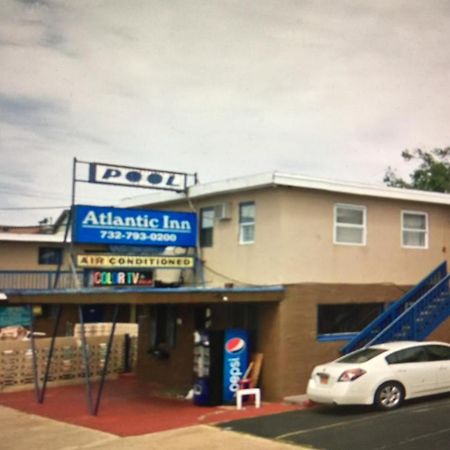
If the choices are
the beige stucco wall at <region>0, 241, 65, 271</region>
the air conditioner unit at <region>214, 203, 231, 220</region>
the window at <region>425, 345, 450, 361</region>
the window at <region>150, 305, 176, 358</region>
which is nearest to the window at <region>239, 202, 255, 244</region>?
the air conditioner unit at <region>214, 203, 231, 220</region>

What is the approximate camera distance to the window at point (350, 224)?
59.7ft

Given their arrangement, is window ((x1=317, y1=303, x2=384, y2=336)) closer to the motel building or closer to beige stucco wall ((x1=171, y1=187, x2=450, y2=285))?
the motel building

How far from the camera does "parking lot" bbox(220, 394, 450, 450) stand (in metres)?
11.2

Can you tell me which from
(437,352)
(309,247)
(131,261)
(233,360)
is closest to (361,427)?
(437,352)

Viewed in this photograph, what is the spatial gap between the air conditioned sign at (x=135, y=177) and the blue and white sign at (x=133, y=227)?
1000mm

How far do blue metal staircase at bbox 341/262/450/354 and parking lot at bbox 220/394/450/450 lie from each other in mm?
2508

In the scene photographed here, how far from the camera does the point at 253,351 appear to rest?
1712cm

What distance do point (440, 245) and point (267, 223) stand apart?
6.73 m

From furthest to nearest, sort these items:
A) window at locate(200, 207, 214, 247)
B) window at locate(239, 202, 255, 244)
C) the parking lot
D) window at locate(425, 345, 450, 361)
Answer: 1. window at locate(200, 207, 214, 247)
2. window at locate(239, 202, 255, 244)
3. window at locate(425, 345, 450, 361)
4. the parking lot

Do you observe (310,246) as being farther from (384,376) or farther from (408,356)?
(384,376)

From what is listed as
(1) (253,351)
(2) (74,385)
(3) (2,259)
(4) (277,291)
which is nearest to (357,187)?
(4) (277,291)

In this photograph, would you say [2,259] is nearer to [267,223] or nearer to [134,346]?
[134,346]

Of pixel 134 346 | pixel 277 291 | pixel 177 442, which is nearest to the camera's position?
→ pixel 177 442

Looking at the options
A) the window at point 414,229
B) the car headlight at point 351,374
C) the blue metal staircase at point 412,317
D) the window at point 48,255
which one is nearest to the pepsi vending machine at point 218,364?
the blue metal staircase at point 412,317
